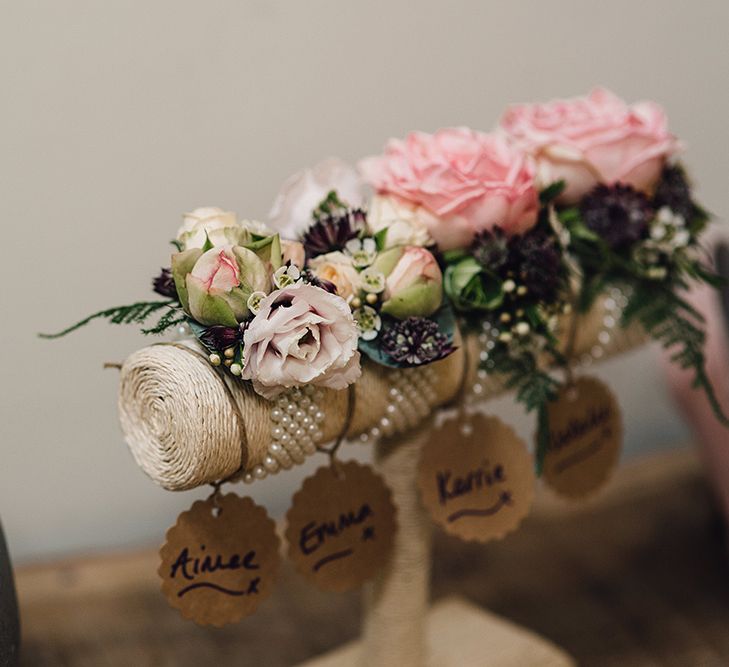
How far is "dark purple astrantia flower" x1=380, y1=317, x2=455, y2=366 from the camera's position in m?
0.60

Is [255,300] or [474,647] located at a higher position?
[255,300]

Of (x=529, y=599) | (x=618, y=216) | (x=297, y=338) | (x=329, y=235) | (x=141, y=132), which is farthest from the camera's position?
(x=529, y=599)

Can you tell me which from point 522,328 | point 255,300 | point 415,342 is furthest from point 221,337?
point 522,328

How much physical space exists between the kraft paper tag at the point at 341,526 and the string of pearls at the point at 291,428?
0.18ft

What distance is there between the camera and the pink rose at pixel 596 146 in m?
0.75

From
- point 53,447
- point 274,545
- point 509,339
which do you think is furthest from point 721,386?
point 53,447

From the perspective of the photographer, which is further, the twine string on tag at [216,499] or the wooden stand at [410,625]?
the wooden stand at [410,625]

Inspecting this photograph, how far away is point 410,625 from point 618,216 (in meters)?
0.38

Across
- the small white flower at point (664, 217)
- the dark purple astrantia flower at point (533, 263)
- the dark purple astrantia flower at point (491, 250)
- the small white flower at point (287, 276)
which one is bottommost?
the small white flower at point (664, 217)

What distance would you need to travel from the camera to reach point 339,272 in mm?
609

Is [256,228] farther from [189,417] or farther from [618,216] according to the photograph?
[618,216]

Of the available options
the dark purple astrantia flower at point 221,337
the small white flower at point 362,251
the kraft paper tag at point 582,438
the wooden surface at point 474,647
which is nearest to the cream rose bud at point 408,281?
the small white flower at point 362,251

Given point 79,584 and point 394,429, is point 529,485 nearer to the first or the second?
point 394,429

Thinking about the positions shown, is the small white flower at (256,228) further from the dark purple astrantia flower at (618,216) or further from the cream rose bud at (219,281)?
the dark purple astrantia flower at (618,216)
